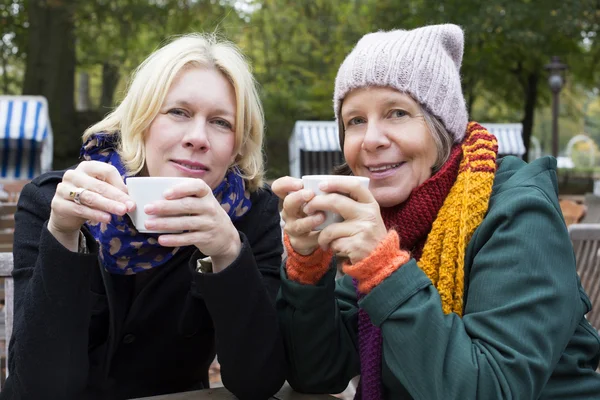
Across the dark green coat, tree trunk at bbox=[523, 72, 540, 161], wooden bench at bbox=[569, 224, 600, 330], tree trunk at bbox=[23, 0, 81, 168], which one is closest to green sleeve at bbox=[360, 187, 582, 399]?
the dark green coat

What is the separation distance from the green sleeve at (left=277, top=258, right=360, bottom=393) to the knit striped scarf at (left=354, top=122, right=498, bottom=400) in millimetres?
73

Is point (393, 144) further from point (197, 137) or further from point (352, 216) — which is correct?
point (197, 137)

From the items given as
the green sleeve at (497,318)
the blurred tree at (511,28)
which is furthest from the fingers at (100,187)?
the blurred tree at (511,28)

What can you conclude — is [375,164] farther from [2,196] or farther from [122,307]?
[2,196]

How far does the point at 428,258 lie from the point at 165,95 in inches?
33.7

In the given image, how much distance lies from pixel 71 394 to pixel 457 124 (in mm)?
1235

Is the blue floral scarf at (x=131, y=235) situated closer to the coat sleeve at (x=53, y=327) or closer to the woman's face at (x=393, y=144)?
the coat sleeve at (x=53, y=327)

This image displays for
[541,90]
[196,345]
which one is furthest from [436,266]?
[541,90]

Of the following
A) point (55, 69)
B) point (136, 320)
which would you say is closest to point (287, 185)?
point (136, 320)

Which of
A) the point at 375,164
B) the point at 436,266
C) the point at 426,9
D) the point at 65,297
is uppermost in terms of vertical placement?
the point at 426,9

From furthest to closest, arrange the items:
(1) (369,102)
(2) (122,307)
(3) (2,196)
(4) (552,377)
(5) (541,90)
→ (5) (541,90)
(3) (2,196)
(2) (122,307)
(1) (369,102)
(4) (552,377)

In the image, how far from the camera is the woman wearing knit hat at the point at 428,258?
52.2 inches

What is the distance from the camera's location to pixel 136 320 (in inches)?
75.8

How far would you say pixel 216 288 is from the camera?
1.56 metres
